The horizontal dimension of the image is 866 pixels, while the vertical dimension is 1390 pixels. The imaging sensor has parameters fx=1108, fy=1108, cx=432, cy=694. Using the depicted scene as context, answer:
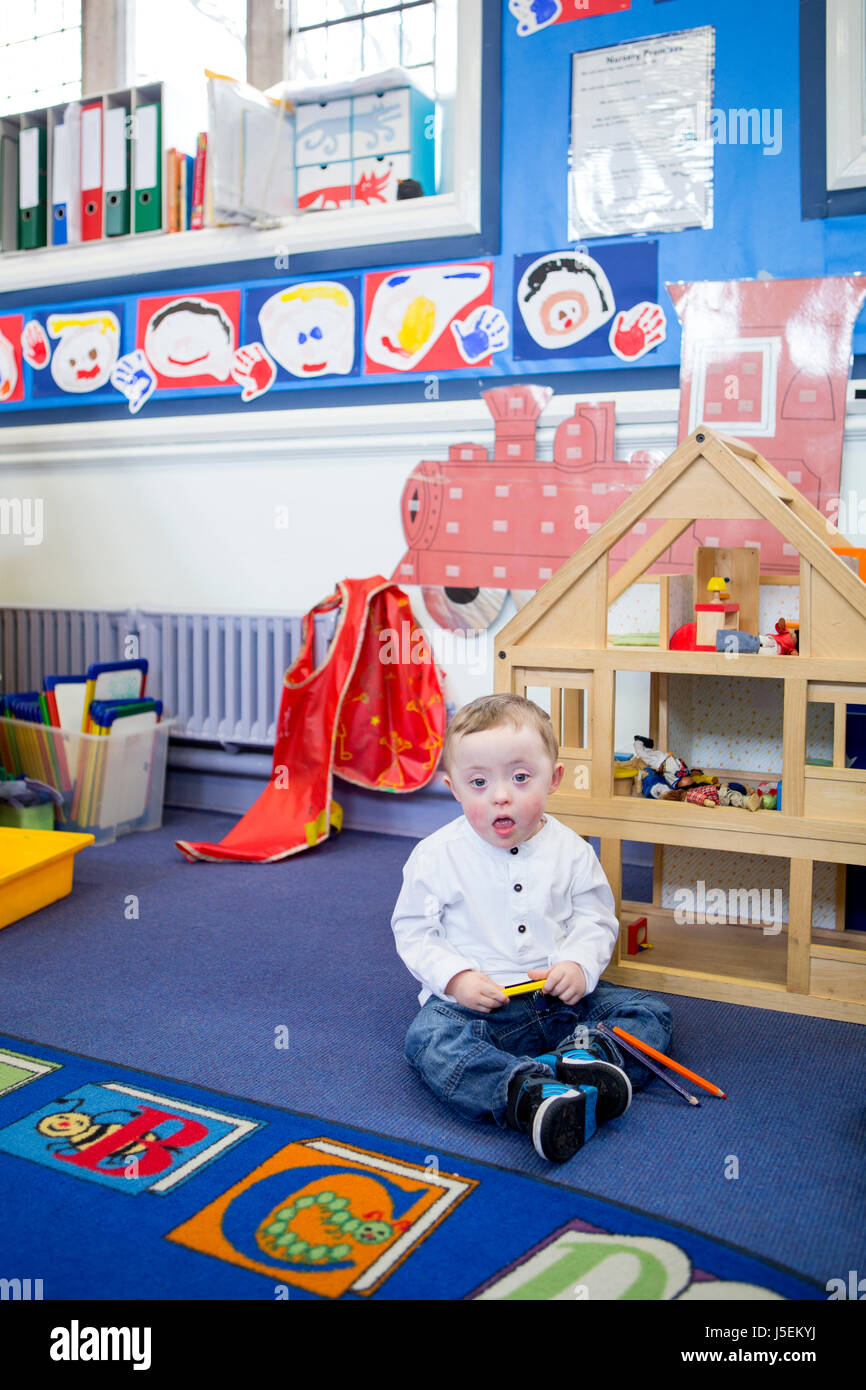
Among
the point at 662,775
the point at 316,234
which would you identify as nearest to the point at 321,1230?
the point at 662,775

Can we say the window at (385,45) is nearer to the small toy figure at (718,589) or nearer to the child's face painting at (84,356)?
the child's face painting at (84,356)

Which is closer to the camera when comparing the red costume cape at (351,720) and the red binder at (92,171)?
the red costume cape at (351,720)

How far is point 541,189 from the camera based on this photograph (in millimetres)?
2459

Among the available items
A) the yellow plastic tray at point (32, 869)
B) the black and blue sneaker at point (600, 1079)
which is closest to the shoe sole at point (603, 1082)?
the black and blue sneaker at point (600, 1079)

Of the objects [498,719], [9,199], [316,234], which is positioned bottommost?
[498,719]

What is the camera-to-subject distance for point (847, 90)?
212cm

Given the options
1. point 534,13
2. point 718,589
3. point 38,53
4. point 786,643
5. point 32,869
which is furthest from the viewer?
point 38,53

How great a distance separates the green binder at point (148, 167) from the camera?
291 centimetres

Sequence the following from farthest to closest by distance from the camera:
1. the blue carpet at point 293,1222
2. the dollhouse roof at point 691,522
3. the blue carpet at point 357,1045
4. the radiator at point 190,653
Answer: the radiator at point 190,653, the dollhouse roof at point 691,522, the blue carpet at point 357,1045, the blue carpet at point 293,1222

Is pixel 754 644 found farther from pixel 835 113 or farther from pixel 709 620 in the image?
pixel 835 113

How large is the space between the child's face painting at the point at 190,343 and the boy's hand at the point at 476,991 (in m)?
1.98

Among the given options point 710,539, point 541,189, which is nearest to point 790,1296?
point 710,539

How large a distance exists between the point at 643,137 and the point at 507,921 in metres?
1.75

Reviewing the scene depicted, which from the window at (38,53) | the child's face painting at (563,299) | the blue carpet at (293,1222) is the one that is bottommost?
the blue carpet at (293,1222)
